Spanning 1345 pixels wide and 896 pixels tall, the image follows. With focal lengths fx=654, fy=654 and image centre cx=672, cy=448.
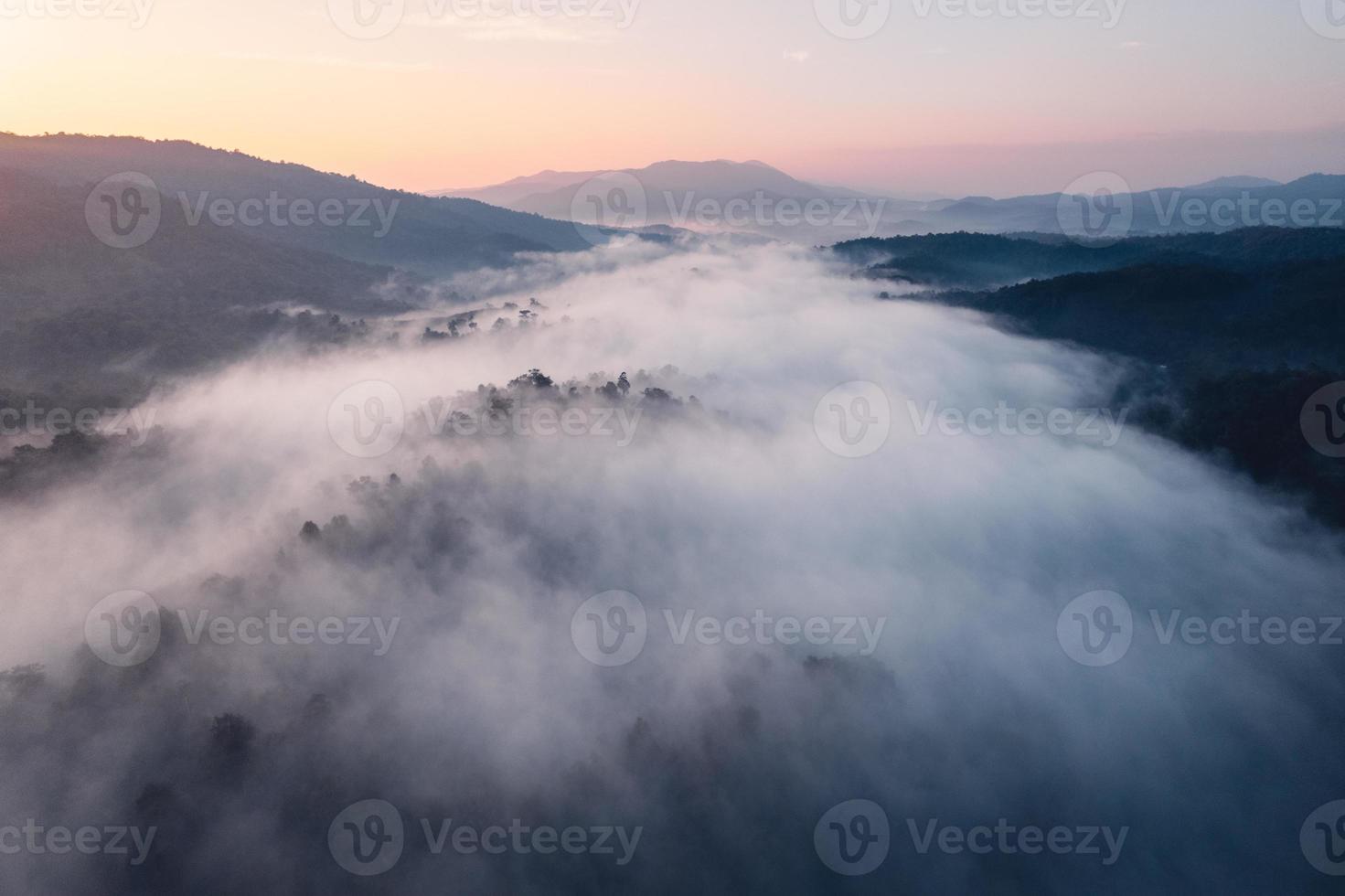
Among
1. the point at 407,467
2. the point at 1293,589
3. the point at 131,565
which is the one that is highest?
the point at 407,467

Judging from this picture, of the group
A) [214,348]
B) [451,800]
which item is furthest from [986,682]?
[214,348]

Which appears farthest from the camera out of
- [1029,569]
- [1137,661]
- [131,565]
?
[1029,569]

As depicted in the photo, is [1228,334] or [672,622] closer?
[672,622]

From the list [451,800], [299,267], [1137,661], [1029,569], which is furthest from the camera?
[299,267]

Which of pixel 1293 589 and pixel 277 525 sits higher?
pixel 277 525

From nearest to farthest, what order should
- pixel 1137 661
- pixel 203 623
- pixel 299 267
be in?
pixel 203 623, pixel 1137 661, pixel 299 267

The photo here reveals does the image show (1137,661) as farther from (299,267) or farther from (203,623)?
(299,267)

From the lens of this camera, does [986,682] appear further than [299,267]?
No

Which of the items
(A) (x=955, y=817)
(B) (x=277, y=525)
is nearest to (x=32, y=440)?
(B) (x=277, y=525)

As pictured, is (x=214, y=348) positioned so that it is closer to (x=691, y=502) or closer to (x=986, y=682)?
(x=691, y=502)
